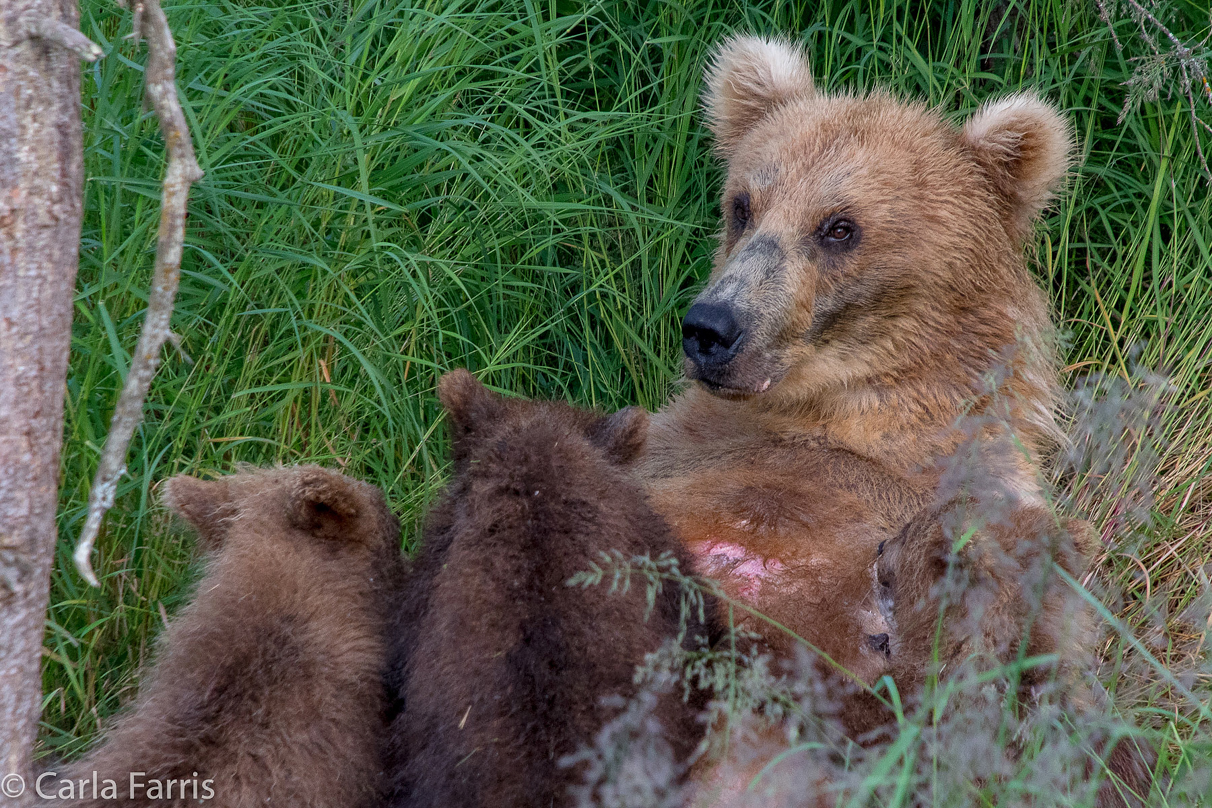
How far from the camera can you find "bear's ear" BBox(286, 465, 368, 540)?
2830mm

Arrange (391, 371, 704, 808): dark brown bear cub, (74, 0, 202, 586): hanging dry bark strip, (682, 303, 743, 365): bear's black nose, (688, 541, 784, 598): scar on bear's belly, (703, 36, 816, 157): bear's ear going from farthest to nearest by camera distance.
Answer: (703, 36, 816, 157): bear's ear → (682, 303, 743, 365): bear's black nose → (688, 541, 784, 598): scar on bear's belly → (391, 371, 704, 808): dark brown bear cub → (74, 0, 202, 586): hanging dry bark strip

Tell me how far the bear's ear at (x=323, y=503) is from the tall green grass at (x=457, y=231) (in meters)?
0.82

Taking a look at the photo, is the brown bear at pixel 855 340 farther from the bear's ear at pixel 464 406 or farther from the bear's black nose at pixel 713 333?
the bear's ear at pixel 464 406

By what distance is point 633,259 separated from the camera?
4.50 meters

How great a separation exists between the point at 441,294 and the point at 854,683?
7.02 ft

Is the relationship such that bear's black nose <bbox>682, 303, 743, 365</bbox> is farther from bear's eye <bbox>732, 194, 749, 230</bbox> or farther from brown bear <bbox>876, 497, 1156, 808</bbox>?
brown bear <bbox>876, 497, 1156, 808</bbox>

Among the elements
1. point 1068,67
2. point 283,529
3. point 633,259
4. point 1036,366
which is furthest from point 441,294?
point 1068,67

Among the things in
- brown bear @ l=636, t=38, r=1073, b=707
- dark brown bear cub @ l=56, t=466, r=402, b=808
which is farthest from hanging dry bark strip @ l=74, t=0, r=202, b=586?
brown bear @ l=636, t=38, r=1073, b=707

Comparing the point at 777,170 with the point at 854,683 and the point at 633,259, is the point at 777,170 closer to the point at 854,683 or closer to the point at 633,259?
the point at 633,259

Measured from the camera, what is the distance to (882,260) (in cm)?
357

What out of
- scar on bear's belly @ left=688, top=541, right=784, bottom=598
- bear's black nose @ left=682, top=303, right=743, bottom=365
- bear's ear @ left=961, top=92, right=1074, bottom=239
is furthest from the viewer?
bear's ear @ left=961, top=92, right=1074, bottom=239

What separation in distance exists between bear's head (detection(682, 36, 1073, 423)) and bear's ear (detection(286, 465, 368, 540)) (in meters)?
1.11
